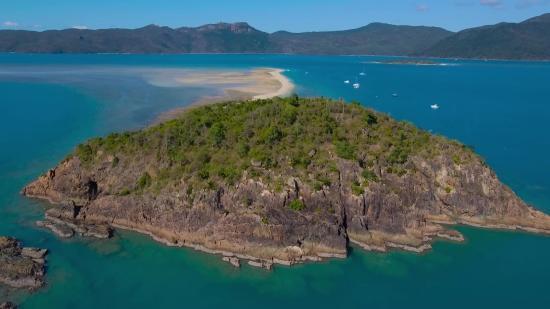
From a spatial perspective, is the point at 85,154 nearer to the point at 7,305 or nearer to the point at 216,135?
the point at 216,135

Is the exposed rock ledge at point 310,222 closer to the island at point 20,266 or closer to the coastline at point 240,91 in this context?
the island at point 20,266

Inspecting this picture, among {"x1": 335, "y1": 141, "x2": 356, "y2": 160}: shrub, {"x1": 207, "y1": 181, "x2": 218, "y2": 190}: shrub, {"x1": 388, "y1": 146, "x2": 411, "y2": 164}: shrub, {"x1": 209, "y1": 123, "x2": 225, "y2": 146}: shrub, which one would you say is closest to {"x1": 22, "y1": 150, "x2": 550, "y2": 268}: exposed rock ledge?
{"x1": 207, "y1": 181, "x2": 218, "y2": 190}: shrub

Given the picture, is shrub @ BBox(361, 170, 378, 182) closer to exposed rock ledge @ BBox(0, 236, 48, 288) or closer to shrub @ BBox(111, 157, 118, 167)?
shrub @ BBox(111, 157, 118, 167)

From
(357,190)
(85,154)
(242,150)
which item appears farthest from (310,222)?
(85,154)

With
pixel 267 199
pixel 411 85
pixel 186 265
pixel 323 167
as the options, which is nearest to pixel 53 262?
pixel 186 265

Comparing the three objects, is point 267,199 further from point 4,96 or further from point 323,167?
point 4,96

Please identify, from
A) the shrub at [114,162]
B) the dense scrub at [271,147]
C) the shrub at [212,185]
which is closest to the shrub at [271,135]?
the dense scrub at [271,147]
